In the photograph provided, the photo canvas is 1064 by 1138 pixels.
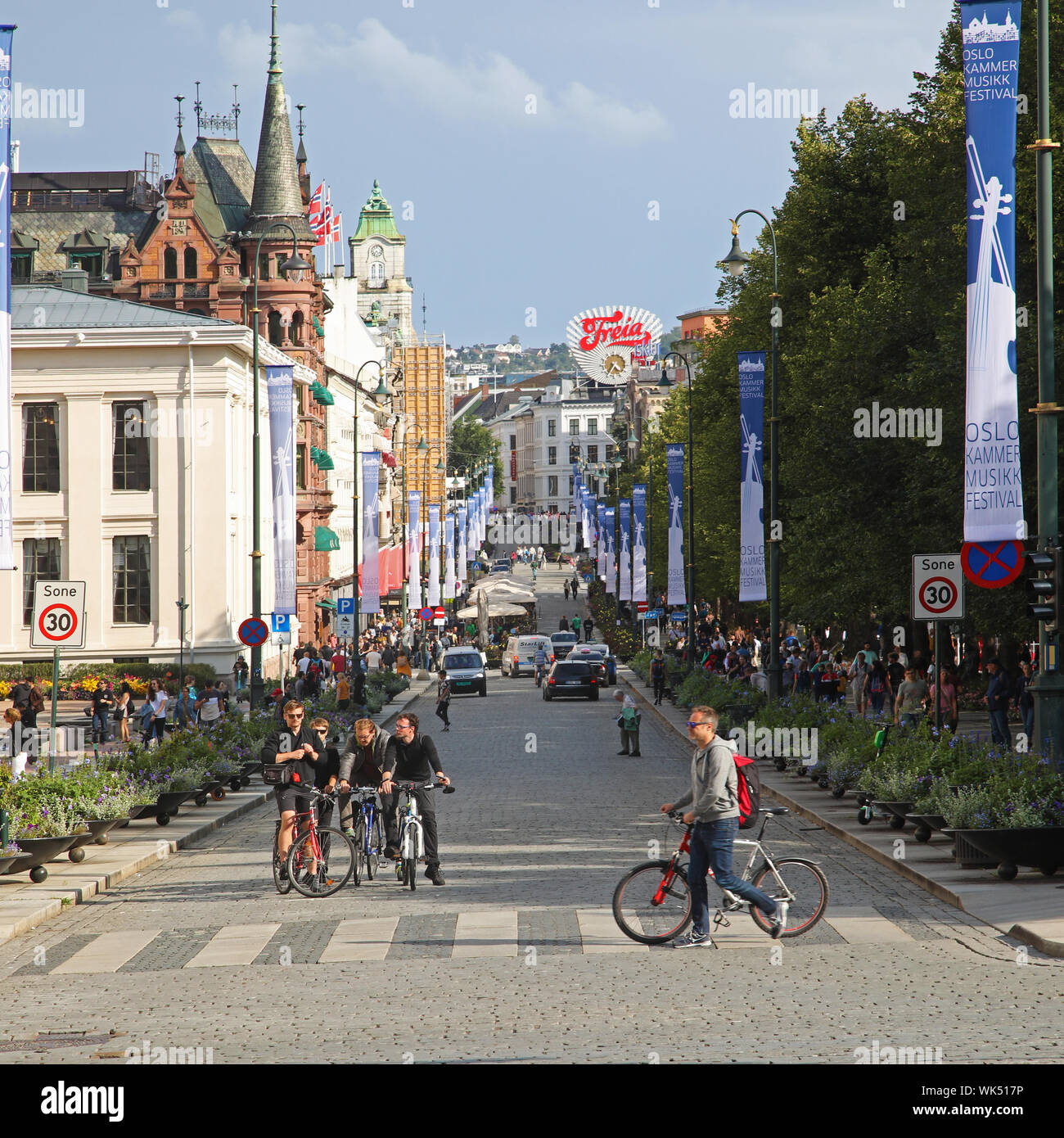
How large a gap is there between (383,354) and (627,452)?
22578mm

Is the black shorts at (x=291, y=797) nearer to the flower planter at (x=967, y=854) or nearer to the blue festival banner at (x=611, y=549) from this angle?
the flower planter at (x=967, y=854)

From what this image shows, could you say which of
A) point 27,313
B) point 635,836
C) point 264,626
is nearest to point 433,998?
point 635,836

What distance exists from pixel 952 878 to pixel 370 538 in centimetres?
3935

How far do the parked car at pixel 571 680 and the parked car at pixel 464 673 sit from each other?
4.22m

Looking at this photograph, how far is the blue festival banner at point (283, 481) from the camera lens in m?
39.2

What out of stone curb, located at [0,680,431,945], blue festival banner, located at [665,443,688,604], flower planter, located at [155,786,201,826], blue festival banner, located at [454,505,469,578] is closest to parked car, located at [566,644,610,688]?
blue festival banner, located at [665,443,688,604]

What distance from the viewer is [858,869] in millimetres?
16734

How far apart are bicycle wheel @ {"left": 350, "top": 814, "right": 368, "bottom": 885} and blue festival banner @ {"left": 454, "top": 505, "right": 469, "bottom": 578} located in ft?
257

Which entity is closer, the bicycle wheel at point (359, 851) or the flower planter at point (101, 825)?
the bicycle wheel at point (359, 851)

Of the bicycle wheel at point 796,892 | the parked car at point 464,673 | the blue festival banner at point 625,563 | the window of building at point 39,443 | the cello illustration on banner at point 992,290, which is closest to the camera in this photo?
the bicycle wheel at point 796,892

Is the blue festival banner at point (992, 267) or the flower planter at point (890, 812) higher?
the blue festival banner at point (992, 267)

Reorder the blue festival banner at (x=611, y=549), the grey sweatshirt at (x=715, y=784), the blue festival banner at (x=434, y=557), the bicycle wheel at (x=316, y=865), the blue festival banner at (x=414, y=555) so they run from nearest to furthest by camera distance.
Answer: the grey sweatshirt at (x=715, y=784) < the bicycle wheel at (x=316, y=865) < the blue festival banner at (x=414, y=555) < the blue festival banner at (x=434, y=557) < the blue festival banner at (x=611, y=549)

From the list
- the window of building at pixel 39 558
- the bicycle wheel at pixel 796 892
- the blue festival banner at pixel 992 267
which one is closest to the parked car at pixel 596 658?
the window of building at pixel 39 558

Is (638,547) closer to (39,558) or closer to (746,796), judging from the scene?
(39,558)
